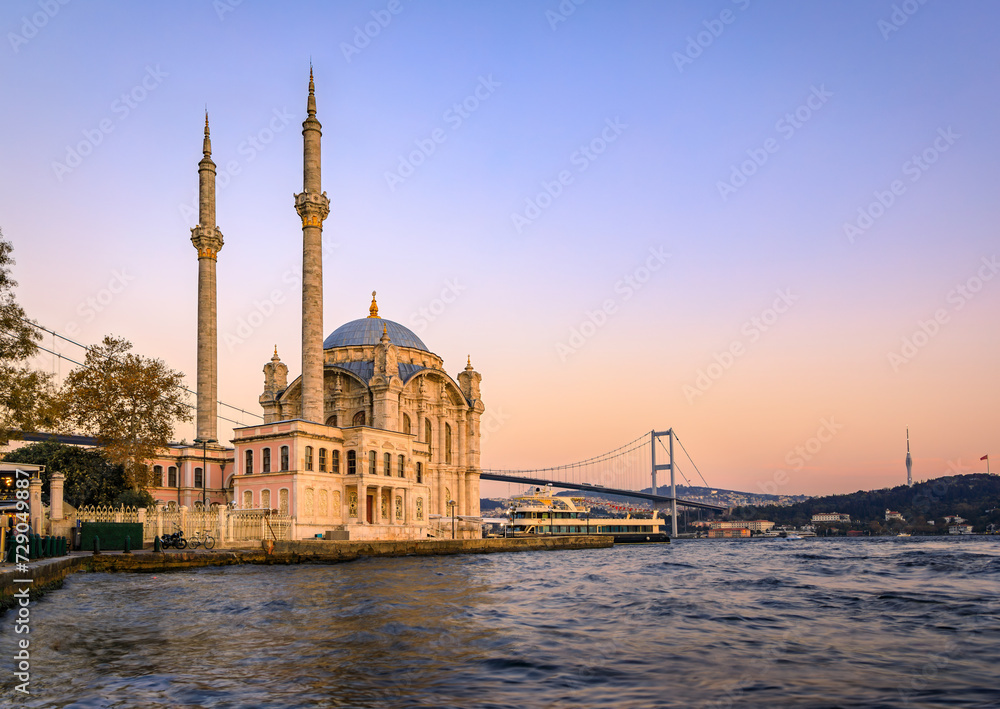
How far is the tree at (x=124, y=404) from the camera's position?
33906mm

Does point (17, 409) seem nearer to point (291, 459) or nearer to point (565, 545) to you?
point (291, 459)

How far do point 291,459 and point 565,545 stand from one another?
26759 mm

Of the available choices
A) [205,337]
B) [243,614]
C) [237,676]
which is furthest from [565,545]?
[237,676]

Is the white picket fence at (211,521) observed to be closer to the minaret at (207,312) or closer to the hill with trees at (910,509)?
the minaret at (207,312)

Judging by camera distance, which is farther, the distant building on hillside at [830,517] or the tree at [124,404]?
the distant building on hillside at [830,517]

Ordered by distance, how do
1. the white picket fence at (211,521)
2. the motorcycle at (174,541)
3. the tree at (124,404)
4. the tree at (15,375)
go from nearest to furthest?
the tree at (15,375) < the motorcycle at (174,541) < the white picket fence at (211,521) < the tree at (124,404)

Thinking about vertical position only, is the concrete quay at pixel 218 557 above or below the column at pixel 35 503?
below

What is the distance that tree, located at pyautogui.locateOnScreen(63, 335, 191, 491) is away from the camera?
3391cm

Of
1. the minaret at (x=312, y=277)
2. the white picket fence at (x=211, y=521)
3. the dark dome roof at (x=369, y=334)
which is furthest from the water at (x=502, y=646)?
the dark dome roof at (x=369, y=334)

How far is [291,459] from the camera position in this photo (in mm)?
37625

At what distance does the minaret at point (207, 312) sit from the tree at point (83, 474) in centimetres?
774

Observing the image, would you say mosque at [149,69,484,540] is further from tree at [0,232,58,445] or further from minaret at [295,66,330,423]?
tree at [0,232,58,445]

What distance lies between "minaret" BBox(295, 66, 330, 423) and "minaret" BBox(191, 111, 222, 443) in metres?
6.52

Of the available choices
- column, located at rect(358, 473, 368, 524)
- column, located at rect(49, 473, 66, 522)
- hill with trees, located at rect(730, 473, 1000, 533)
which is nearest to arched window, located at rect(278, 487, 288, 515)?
column, located at rect(358, 473, 368, 524)
